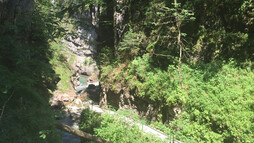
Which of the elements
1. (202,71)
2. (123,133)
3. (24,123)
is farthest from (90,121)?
(202,71)

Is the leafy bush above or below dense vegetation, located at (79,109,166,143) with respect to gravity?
above

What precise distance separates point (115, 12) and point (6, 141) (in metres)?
10.5

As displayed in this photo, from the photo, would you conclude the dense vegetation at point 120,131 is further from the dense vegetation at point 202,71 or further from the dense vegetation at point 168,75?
the dense vegetation at point 202,71

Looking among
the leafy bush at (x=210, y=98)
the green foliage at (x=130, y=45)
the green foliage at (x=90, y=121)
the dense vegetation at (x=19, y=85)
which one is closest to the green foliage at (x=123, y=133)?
the green foliage at (x=90, y=121)

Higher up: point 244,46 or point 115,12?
point 115,12

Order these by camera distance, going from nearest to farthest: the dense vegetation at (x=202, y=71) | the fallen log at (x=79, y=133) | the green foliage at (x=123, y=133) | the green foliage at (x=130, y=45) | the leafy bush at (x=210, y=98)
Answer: the fallen log at (x=79, y=133)
the leafy bush at (x=210, y=98)
the dense vegetation at (x=202, y=71)
the green foliage at (x=123, y=133)
the green foliage at (x=130, y=45)

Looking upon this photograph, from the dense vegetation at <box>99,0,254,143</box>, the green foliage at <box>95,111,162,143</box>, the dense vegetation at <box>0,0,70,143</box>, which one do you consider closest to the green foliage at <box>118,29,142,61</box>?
the dense vegetation at <box>99,0,254,143</box>

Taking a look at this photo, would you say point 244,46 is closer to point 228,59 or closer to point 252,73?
point 228,59

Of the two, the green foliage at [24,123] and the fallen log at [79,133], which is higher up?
the green foliage at [24,123]

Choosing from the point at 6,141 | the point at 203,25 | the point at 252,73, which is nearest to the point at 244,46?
the point at 252,73

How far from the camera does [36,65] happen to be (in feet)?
18.5

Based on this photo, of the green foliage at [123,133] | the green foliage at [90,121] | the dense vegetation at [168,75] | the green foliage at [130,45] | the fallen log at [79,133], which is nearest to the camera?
the dense vegetation at [168,75]

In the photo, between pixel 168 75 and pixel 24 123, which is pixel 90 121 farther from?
pixel 168 75

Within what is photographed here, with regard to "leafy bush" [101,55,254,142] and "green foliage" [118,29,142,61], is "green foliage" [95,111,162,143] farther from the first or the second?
"green foliage" [118,29,142,61]
